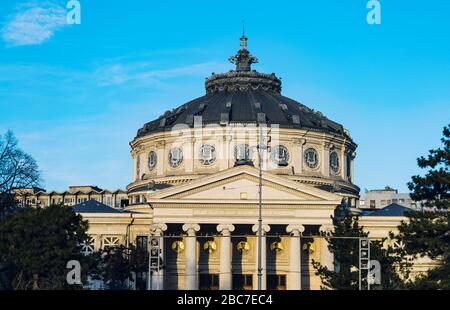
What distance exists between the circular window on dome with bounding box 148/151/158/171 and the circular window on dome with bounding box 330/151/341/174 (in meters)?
22.8

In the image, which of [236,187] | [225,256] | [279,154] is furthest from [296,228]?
[279,154]

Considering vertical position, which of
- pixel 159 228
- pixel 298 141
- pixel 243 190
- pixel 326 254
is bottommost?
pixel 326 254

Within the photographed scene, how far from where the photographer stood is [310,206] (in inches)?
3981

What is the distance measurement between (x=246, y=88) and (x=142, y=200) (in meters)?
21.4

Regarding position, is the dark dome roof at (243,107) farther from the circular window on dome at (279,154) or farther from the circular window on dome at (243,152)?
the circular window on dome at (243,152)

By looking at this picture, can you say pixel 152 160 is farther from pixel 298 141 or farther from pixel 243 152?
pixel 298 141

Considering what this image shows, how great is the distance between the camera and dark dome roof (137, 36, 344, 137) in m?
121

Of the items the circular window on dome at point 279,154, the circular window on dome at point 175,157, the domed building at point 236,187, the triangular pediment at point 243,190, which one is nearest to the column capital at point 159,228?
the domed building at point 236,187

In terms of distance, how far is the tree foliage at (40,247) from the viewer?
74.7 m

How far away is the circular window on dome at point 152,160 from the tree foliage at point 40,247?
4340cm

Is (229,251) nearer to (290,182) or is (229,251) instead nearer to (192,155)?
(290,182)

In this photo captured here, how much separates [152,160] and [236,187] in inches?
1041

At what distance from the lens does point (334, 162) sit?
12456 cm
